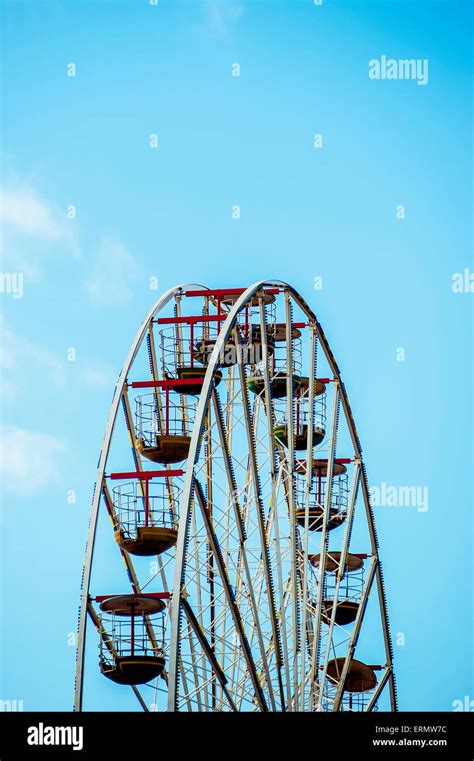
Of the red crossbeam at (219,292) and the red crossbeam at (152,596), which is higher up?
the red crossbeam at (219,292)

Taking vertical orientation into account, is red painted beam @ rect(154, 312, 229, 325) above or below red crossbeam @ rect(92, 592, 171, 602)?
above

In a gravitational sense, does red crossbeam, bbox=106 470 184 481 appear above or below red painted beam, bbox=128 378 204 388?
below

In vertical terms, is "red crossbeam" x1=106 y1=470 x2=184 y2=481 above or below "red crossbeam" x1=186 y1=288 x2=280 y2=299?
below

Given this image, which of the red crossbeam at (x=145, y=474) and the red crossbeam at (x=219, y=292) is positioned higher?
the red crossbeam at (x=219, y=292)

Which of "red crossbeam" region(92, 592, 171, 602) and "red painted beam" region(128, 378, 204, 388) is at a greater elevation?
"red painted beam" region(128, 378, 204, 388)

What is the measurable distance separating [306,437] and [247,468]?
338 cm

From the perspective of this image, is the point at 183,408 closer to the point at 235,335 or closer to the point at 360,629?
the point at 235,335

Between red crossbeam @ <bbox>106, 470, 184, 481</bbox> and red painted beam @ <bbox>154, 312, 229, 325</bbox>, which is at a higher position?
red painted beam @ <bbox>154, 312, 229, 325</bbox>

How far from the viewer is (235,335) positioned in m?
54.2

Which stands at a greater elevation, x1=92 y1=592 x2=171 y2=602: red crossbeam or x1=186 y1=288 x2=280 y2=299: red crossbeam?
x1=186 y1=288 x2=280 y2=299: red crossbeam

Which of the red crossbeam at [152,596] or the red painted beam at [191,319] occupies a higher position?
the red painted beam at [191,319]

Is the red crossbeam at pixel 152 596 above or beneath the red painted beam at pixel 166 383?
beneath

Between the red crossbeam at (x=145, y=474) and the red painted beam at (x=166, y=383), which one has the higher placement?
the red painted beam at (x=166, y=383)
